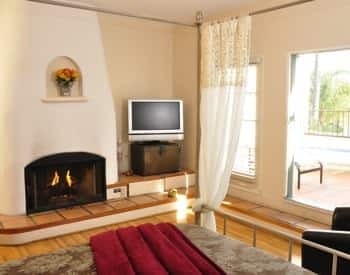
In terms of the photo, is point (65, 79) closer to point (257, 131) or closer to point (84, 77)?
point (84, 77)

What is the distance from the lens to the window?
14.8ft

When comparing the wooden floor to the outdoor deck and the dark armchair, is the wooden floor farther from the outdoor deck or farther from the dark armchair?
the dark armchair

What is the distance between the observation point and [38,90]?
4.01m

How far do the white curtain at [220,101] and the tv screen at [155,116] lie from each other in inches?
91.0

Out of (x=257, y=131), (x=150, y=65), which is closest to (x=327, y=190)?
(x=257, y=131)

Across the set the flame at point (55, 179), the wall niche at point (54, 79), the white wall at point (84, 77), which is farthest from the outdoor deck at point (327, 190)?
the wall niche at point (54, 79)

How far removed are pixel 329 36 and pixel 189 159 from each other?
9.59 feet

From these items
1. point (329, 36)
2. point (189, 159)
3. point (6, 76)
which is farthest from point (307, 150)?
point (6, 76)

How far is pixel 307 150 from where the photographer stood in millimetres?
6602

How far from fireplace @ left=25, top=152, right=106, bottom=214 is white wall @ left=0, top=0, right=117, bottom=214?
3.5 inches

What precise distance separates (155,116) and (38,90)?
68.8 inches

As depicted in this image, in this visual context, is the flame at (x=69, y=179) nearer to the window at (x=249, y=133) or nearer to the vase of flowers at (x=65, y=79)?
the vase of flowers at (x=65, y=79)

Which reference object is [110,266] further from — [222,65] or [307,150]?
[307,150]

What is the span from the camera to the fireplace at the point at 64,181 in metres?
4.02
